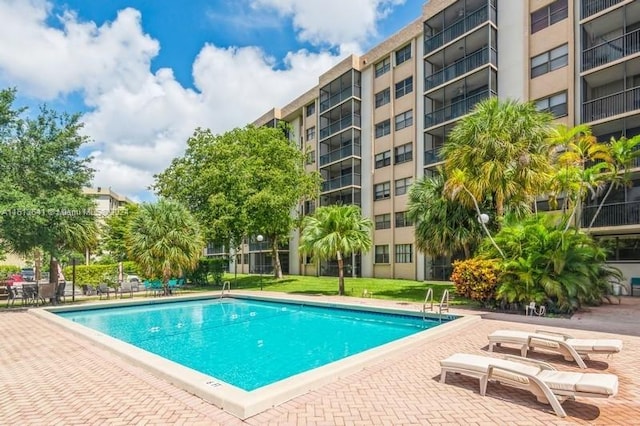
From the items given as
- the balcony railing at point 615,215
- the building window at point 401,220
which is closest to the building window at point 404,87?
the building window at point 401,220

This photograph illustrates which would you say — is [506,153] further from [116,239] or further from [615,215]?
[116,239]

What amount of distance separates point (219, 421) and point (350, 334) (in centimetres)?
846

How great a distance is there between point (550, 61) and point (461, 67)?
19.2 feet

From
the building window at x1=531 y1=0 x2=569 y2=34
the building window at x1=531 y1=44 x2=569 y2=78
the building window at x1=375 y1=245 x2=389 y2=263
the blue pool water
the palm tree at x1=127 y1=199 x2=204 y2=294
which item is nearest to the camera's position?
the blue pool water

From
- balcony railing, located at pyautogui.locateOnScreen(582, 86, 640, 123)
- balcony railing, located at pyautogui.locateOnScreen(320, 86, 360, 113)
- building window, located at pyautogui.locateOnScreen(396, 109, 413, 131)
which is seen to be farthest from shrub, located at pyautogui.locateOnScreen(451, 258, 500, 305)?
balcony railing, located at pyautogui.locateOnScreen(320, 86, 360, 113)

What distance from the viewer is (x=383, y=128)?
3516cm

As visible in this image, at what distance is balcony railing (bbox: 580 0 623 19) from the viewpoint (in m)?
21.3

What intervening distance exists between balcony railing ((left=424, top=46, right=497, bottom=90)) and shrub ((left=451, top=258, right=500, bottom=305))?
16595mm

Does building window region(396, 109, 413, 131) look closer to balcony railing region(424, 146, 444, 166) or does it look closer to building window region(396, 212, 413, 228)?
balcony railing region(424, 146, 444, 166)

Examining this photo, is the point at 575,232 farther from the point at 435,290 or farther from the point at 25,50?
the point at 25,50

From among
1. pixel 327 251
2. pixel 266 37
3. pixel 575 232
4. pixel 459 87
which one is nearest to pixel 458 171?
pixel 575 232

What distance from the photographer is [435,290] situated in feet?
74.1

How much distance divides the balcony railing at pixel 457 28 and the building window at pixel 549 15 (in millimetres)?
2811

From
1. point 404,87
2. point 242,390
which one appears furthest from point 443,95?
point 242,390
